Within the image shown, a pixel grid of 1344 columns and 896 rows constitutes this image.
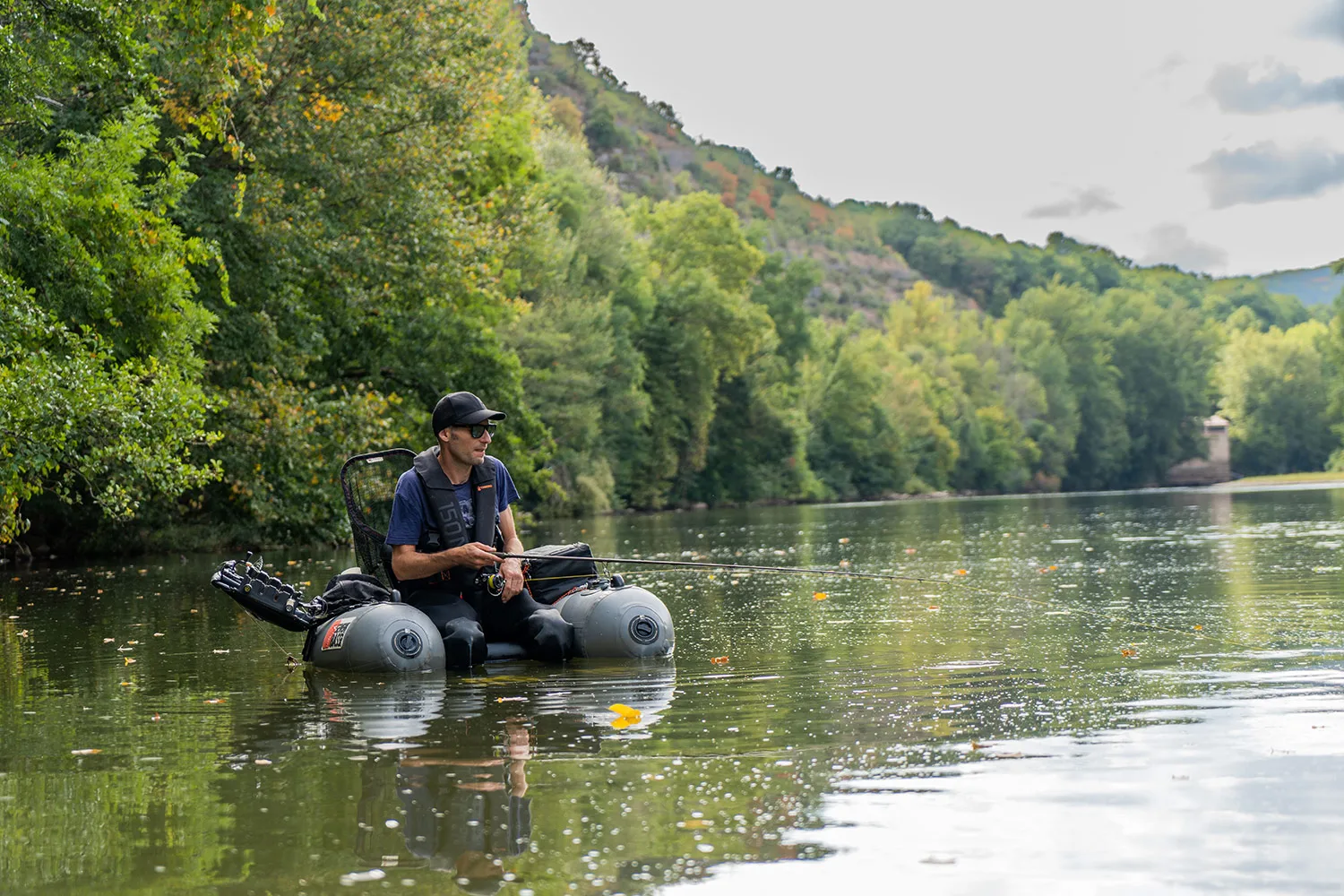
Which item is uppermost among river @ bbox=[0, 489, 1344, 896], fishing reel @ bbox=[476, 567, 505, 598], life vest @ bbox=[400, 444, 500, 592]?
life vest @ bbox=[400, 444, 500, 592]

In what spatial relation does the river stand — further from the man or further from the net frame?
the net frame

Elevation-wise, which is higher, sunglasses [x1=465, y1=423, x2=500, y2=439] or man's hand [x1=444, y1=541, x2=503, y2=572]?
sunglasses [x1=465, y1=423, x2=500, y2=439]

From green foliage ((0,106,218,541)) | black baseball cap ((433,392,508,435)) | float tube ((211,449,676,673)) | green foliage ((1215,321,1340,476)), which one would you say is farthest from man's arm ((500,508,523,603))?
green foliage ((1215,321,1340,476))

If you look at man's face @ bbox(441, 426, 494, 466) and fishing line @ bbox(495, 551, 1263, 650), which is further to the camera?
fishing line @ bbox(495, 551, 1263, 650)

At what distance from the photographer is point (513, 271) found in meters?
38.4

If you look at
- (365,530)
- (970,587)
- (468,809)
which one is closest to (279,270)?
(970,587)

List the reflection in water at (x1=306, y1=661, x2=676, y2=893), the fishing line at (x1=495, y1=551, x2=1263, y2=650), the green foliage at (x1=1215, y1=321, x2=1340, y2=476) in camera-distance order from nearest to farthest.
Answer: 1. the reflection in water at (x1=306, y1=661, x2=676, y2=893)
2. the fishing line at (x1=495, y1=551, x2=1263, y2=650)
3. the green foliage at (x1=1215, y1=321, x2=1340, y2=476)

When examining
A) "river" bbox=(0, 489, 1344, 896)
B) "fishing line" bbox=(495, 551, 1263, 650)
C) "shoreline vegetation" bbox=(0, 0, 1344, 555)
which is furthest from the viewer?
"shoreline vegetation" bbox=(0, 0, 1344, 555)

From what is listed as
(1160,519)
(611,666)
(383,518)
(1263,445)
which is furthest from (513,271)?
(1263,445)

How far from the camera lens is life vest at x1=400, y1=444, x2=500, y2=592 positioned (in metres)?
10.7

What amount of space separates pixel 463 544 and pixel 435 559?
235mm

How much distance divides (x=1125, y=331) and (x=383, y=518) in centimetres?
13741

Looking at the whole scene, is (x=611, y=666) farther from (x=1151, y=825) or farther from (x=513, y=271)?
(x=513, y=271)

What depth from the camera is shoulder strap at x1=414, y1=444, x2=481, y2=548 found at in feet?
35.1
